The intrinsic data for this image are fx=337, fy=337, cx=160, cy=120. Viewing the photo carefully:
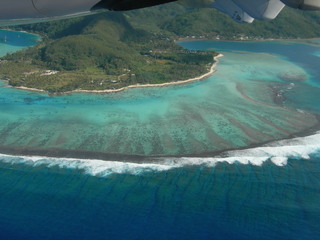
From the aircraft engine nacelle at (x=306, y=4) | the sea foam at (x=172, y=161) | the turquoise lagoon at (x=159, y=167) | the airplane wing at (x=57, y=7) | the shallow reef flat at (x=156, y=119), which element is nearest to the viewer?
the airplane wing at (x=57, y=7)

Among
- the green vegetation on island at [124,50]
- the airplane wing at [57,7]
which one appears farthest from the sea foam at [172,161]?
the airplane wing at [57,7]

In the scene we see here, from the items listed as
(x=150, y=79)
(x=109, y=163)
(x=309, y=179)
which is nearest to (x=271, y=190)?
(x=309, y=179)

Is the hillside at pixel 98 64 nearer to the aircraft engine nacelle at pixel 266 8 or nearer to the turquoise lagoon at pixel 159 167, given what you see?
the turquoise lagoon at pixel 159 167

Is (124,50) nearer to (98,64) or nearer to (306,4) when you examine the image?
(98,64)

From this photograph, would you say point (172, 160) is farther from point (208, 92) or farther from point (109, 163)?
point (208, 92)

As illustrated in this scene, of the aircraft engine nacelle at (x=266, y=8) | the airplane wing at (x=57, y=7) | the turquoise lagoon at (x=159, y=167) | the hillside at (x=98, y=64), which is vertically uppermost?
the airplane wing at (x=57, y=7)

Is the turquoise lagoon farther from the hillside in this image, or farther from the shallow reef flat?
the hillside

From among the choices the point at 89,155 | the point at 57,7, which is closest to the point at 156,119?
the point at 89,155
